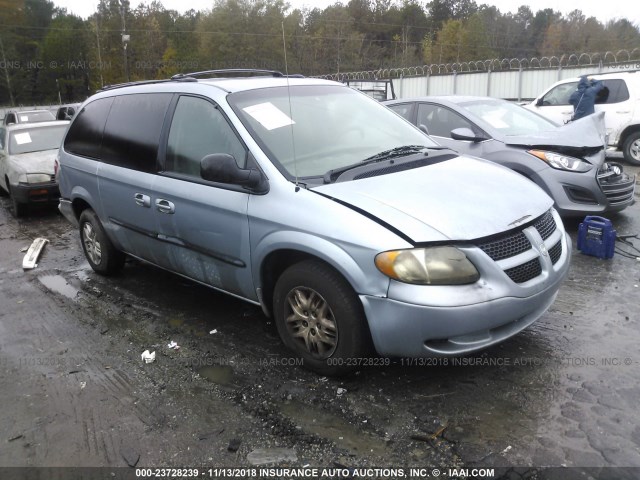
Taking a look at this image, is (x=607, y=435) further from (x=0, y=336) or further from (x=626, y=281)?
(x=0, y=336)

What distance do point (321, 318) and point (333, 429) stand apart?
2.14 feet

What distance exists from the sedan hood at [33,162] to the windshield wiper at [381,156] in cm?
737

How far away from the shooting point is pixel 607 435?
2.73 meters

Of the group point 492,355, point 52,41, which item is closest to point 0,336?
point 492,355

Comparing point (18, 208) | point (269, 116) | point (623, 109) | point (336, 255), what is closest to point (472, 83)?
point (623, 109)

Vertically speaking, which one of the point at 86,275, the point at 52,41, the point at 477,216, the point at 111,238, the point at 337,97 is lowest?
the point at 86,275

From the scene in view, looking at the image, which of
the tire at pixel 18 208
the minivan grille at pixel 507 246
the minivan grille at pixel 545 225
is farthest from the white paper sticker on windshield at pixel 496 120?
the tire at pixel 18 208

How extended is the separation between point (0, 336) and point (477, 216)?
3905mm

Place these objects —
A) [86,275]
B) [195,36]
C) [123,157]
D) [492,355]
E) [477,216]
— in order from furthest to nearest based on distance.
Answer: [195,36] < [86,275] < [123,157] < [492,355] < [477,216]

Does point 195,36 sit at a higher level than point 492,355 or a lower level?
higher

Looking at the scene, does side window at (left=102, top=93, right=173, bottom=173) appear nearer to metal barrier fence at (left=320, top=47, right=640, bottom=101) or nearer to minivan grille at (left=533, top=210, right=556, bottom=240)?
minivan grille at (left=533, top=210, right=556, bottom=240)

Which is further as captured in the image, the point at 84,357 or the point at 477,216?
the point at 84,357

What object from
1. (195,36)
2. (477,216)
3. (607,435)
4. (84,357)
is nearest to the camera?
(607,435)

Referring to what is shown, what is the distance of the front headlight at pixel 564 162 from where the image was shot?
19.7 ft
